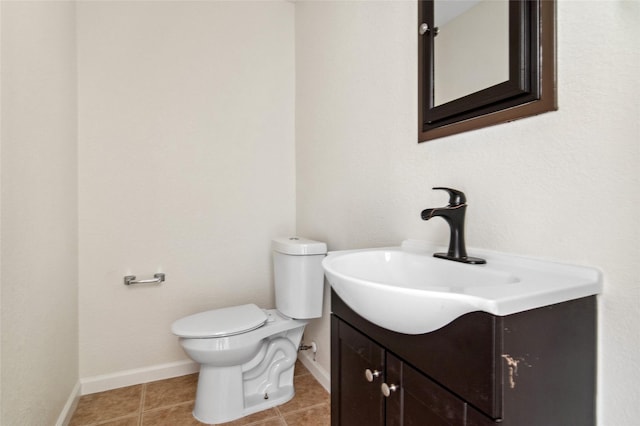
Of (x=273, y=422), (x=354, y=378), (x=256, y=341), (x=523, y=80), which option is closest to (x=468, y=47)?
(x=523, y=80)

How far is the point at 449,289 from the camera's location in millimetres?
626

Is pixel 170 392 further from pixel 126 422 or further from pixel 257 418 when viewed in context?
pixel 257 418

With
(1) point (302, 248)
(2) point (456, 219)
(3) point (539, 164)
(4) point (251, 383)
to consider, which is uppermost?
(3) point (539, 164)

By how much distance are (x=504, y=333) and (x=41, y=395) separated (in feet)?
5.29

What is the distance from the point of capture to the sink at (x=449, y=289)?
21.5 inches

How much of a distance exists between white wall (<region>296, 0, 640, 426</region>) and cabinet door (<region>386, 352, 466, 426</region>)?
35 cm

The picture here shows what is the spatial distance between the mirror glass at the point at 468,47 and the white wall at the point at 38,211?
1.34 meters

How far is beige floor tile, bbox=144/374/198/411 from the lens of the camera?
1699 mm

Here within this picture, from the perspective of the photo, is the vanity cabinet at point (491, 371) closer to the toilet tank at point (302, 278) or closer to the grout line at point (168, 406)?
the toilet tank at point (302, 278)

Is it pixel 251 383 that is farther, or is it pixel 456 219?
pixel 251 383

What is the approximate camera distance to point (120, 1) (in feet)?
6.02

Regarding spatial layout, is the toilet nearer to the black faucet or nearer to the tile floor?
the tile floor

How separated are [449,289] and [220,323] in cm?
126

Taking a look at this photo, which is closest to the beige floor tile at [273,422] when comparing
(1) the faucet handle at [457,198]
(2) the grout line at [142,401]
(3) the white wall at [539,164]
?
(2) the grout line at [142,401]
